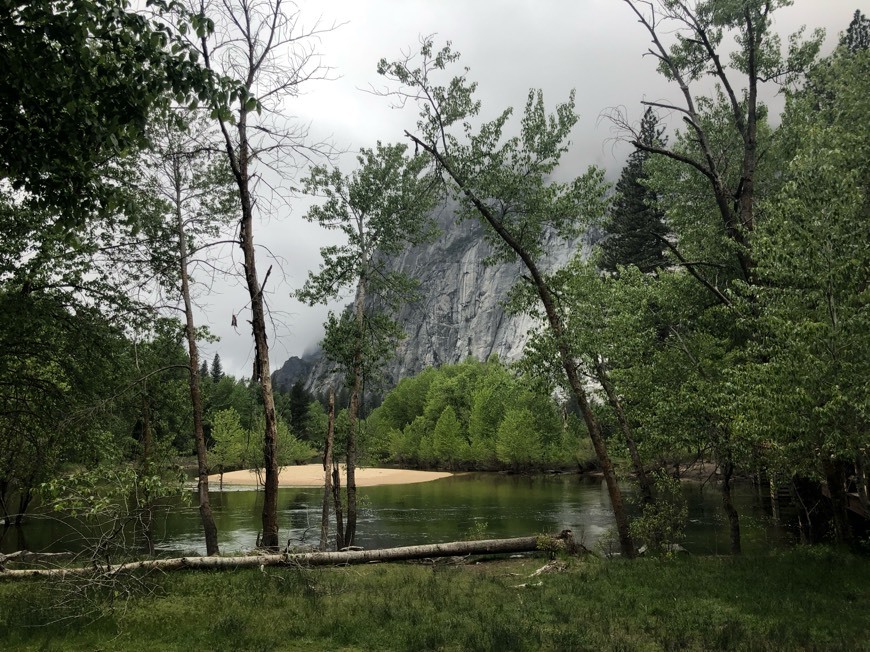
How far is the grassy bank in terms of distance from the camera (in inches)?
311

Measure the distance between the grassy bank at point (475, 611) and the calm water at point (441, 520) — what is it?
585cm

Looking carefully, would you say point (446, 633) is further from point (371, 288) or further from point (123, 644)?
point (371, 288)

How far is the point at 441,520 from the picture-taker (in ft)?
115

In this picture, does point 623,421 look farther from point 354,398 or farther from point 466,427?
point 466,427

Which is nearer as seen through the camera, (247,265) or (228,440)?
(247,265)

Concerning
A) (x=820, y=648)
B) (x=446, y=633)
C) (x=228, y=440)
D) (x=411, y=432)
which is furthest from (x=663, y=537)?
(x=411, y=432)

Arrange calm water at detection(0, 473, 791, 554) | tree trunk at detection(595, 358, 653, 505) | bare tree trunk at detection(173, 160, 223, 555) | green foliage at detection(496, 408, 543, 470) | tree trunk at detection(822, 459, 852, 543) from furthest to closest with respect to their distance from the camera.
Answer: green foliage at detection(496, 408, 543, 470) → calm water at detection(0, 473, 791, 554) → bare tree trunk at detection(173, 160, 223, 555) → tree trunk at detection(595, 358, 653, 505) → tree trunk at detection(822, 459, 852, 543)

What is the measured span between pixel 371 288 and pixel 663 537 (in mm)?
13872

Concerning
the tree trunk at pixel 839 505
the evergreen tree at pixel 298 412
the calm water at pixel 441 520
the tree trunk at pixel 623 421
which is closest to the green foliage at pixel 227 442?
the calm water at pixel 441 520

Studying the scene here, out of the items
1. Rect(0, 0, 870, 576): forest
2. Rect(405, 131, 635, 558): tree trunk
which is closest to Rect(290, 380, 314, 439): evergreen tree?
Rect(0, 0, 870, 576): forest

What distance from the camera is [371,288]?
2319cm

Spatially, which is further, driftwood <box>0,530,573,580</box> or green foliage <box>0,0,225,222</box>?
driftwood <box>0,530,573,580</box>

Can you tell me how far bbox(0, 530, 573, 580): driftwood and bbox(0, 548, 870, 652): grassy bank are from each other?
372 mm

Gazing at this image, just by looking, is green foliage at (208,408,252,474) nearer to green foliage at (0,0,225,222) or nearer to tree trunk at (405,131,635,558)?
tree trunk at (405,131,635,558)
